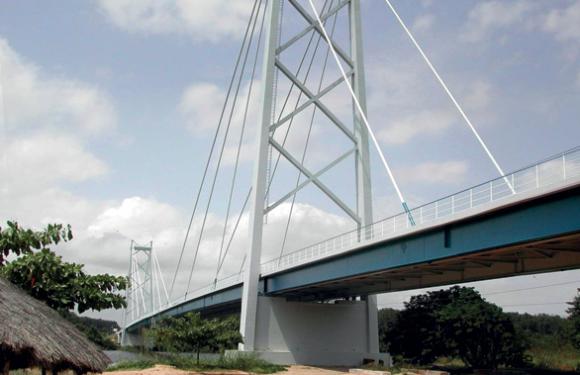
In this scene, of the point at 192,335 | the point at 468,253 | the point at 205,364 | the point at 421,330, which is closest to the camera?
the point at 468,253

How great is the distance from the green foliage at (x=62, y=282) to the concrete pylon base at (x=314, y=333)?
84.0 ft

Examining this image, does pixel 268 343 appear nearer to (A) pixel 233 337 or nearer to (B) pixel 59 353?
(A) pixel 233 337

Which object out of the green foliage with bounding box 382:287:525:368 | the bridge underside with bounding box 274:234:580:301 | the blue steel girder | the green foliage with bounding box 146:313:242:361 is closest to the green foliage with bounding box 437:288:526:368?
the green foliage with bounding box 382:287:525:368

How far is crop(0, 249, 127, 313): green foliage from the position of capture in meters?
15.8

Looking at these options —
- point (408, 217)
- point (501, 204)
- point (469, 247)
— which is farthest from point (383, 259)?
point (501, 204)

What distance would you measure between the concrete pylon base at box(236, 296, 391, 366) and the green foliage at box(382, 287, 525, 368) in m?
9.21

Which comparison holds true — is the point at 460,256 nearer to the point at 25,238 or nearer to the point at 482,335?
the point at 25,238

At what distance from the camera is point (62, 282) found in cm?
1623

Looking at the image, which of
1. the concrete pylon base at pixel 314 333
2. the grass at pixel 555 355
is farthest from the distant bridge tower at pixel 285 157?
the grass at pixel 555 355

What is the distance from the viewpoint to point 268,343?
137 ft

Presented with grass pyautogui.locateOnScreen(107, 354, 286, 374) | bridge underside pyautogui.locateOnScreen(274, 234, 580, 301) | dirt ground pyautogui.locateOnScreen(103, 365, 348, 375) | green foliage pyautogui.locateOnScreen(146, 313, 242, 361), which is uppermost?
bridge underside pyautogui.locateOnScreen(274, 234, 580, 301)

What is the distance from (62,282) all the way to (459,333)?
39.3 metres

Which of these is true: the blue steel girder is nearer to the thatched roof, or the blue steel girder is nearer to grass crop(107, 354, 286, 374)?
grass crop(107, 354, 286, 374)

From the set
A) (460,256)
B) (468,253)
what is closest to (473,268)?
(460,256)
